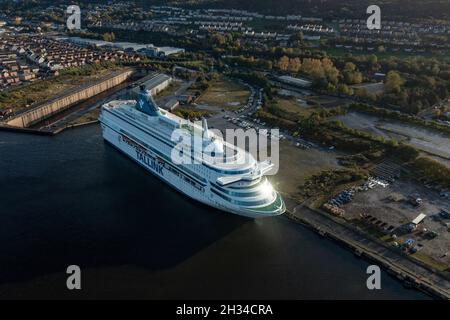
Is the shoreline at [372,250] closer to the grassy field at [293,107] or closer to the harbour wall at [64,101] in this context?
the grassy field at [293,107]

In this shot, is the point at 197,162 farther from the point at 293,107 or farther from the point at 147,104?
the point at 293,107

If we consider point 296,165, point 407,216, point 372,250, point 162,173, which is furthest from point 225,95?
point 372,250

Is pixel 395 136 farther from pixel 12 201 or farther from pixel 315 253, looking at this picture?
pixel 12 201

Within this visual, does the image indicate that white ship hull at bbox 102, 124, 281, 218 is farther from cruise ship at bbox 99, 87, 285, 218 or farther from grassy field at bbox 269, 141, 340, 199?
grassy field at bbox 269, 141, 340, 199

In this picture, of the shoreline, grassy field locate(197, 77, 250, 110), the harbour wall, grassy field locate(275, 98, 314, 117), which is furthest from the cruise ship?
grassy field locate(275, 98, 314, 117)

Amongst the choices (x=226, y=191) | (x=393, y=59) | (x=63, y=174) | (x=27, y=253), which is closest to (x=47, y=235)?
(x=27, y=253)
